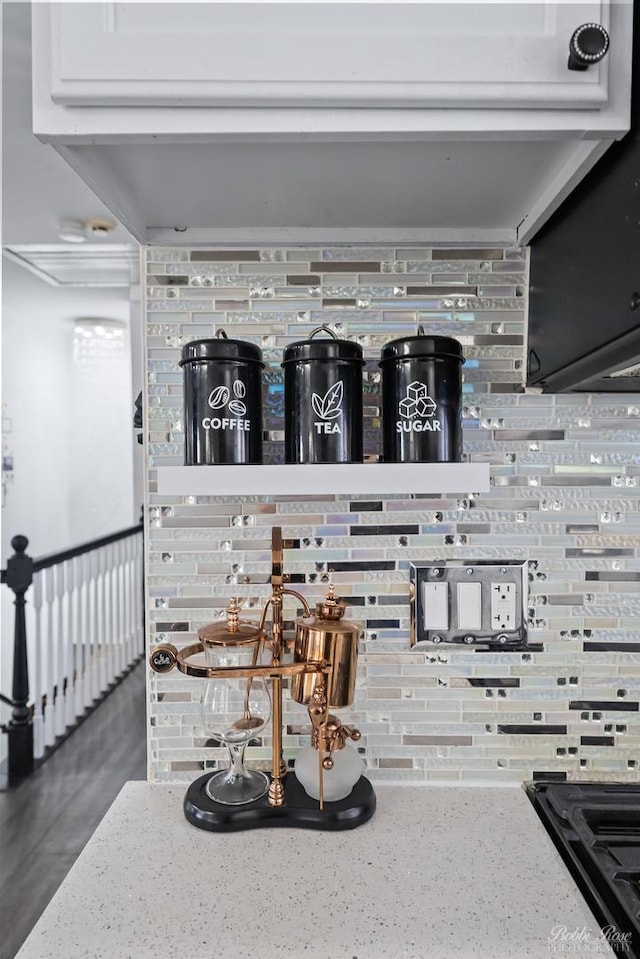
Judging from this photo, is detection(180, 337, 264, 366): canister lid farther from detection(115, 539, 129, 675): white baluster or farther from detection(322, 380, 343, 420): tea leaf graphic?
detection(115, 539, 129, 675): white baluster

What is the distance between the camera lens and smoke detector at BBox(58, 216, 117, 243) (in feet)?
8.95

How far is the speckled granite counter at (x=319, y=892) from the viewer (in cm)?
61

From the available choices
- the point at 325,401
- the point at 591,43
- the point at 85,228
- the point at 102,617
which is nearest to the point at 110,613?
the point at 102,617

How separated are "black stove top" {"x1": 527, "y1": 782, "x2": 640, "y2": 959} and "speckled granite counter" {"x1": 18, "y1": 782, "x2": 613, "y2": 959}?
2 cm

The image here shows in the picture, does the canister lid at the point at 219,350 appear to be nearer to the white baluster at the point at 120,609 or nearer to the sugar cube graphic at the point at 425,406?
the sugar cube graphic at the point at 425,406

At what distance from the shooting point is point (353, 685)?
0.83 meters

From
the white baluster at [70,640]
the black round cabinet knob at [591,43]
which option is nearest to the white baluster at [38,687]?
the white baluster at [70,640]

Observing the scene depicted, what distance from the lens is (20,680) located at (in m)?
2.59

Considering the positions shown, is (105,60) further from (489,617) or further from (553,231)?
(489,617)

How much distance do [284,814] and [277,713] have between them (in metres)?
0.13

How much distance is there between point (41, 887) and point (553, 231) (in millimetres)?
2198

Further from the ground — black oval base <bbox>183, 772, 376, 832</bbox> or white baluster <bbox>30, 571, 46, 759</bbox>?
black oval base <bbox>183, 772, 376, 832</bbox>

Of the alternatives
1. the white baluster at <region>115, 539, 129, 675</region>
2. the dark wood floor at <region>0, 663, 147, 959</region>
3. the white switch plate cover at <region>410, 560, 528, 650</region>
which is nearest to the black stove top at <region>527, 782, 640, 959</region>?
the white switch plate cover at <region>410, 560, 528, 650</region>

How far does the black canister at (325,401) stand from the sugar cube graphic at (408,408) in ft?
0.20
